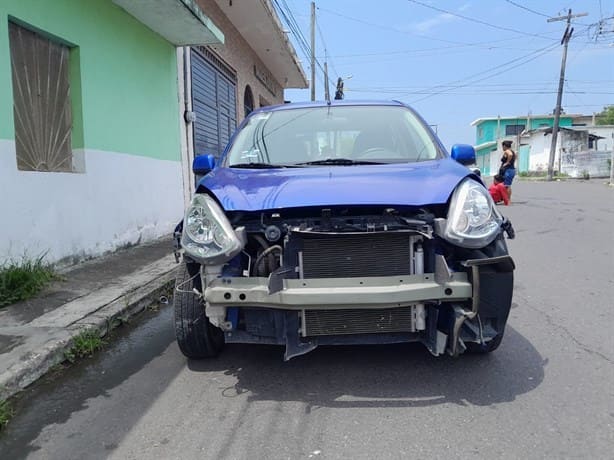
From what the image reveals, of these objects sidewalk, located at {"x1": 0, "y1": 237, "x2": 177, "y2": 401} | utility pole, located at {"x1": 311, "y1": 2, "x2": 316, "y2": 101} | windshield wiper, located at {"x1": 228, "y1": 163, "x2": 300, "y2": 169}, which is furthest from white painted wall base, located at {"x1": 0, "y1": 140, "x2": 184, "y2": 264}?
utility pole, located at {"x1": 311, "y1": 2, "x2": 316, "y2": 101}

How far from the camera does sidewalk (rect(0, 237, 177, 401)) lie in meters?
3.29

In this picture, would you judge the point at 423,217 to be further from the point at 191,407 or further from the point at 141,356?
the point at 141,356

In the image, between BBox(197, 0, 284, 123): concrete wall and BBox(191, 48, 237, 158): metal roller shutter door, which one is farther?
BBox(197, 0, 284, 123): concrete wall

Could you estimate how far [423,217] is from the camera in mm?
2887

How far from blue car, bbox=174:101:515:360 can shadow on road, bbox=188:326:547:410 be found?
0.25 metres

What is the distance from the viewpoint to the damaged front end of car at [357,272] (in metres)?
2.76

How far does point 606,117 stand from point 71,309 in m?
68.0

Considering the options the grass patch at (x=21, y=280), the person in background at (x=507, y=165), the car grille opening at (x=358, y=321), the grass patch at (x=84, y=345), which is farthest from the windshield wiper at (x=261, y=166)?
the person in background at (x=507, y=165)

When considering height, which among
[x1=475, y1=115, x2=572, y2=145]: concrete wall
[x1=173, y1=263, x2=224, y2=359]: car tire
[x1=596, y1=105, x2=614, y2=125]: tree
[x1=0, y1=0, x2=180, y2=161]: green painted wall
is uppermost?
[x1=596, y1=105, x2=614, y2=125]: tree

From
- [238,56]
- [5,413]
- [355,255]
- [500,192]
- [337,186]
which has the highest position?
[238,56]

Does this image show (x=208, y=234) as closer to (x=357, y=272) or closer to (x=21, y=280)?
(x=357, y=272)

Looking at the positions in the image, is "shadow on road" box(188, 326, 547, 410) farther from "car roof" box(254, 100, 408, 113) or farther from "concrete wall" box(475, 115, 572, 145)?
"concrete wall" box(475, 115, 572, 145)

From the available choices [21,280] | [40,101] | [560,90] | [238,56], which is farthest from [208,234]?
[560,90]

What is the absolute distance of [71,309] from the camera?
435 centimetres
